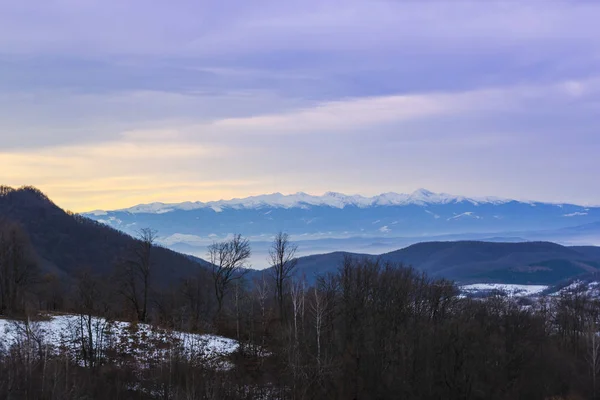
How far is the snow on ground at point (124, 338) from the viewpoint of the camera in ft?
200

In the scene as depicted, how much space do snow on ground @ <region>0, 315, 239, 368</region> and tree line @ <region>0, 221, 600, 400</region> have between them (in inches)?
29.4

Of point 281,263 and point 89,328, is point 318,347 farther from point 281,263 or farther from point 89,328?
point 89,328

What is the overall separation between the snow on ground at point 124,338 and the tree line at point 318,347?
0.75 metres

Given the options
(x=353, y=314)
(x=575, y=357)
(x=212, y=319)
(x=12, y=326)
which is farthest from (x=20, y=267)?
(x=575, y=357)

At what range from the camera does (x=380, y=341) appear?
69438 millimetres

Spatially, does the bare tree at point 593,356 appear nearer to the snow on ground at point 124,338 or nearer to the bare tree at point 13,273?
the snow on ground at point 124,338

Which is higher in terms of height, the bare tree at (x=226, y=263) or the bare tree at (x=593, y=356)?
the bare tree at (x=226, y=263)

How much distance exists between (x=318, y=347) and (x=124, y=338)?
67.9ft

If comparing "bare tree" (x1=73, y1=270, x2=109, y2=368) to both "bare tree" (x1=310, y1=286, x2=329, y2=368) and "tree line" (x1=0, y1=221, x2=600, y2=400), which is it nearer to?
"tree line" (x1=0, y1=221, x2=600, y2=400)

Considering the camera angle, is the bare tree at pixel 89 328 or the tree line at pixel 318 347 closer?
the tree line at pixel 318 347

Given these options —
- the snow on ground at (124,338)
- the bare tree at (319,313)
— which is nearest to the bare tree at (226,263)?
the snow on ground at (124,338)

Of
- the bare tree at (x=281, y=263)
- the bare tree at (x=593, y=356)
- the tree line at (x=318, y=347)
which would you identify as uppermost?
the bare tree at (x=281, y=263)

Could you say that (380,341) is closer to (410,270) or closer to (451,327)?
(451,327)

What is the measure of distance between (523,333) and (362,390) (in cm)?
2869
